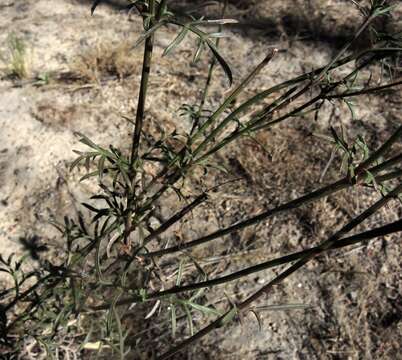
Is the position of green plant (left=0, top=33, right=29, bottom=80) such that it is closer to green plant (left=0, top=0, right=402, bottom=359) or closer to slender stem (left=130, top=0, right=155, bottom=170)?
green plant (left=0, top=0, right=402, bottom=359)

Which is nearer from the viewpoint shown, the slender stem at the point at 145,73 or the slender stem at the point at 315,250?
the slender stem at the point at 315,250

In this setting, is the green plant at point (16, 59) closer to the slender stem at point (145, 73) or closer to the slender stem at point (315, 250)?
the slender stem at point (145, 73)

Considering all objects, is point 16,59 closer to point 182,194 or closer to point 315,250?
point 182,194

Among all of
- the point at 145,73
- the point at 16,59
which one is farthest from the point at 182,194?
the point at 16,59

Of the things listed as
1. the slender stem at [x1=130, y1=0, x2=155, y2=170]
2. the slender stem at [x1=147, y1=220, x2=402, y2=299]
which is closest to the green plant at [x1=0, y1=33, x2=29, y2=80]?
the slender stem at [x1=130, y1=0, x2=155, y2=170]

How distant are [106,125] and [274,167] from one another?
906 millimetres

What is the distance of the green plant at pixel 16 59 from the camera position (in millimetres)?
3041

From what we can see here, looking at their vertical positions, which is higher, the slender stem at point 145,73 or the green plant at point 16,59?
the slender stem at point 145,73

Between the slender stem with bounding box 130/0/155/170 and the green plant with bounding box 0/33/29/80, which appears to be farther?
the green plant with bounding box 0/33/29/80

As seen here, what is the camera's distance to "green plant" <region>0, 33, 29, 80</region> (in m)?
3.04

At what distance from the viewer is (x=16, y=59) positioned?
304 cm

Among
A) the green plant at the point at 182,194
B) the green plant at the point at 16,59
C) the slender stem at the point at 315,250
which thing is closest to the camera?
the slender stem at the point at 315,250

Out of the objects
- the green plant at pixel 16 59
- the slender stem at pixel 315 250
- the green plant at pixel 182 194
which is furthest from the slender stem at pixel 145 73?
the green plant at pixel 16 59

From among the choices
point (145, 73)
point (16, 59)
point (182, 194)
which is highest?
point (145, 73)
